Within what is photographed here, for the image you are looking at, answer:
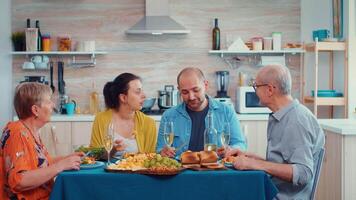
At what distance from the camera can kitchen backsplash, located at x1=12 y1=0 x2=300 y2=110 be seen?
6176mm

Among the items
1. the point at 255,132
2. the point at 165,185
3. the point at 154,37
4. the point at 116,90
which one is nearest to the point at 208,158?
the point at 165,185

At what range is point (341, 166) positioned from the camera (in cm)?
405

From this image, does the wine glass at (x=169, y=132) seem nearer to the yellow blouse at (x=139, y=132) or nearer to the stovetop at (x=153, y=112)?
the yellow blouse at (x=139, y=132)

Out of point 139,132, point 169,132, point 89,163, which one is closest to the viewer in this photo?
point 89,163

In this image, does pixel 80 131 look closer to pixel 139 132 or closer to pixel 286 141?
pixel 139 132

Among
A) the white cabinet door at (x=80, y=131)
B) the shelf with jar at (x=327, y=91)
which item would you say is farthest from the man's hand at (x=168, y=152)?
the shelf with jar at (x=327, y=91)

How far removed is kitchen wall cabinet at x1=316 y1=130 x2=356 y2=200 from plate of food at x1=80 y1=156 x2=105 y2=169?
82.0 inches

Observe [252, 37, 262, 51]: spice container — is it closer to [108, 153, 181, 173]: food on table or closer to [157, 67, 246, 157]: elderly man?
[157, 67, 246, 157]: elderly man

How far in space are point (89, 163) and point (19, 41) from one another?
3678 millimetres

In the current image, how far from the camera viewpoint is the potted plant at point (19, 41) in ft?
19.7

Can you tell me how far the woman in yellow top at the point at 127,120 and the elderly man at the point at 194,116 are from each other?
20 centimetres

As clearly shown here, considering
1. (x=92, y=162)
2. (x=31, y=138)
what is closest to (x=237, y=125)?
(x=92, y=162)

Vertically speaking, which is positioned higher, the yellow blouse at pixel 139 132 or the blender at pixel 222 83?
the blender at pixel 222 83

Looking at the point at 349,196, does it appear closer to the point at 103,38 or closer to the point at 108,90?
the point at 108,90
